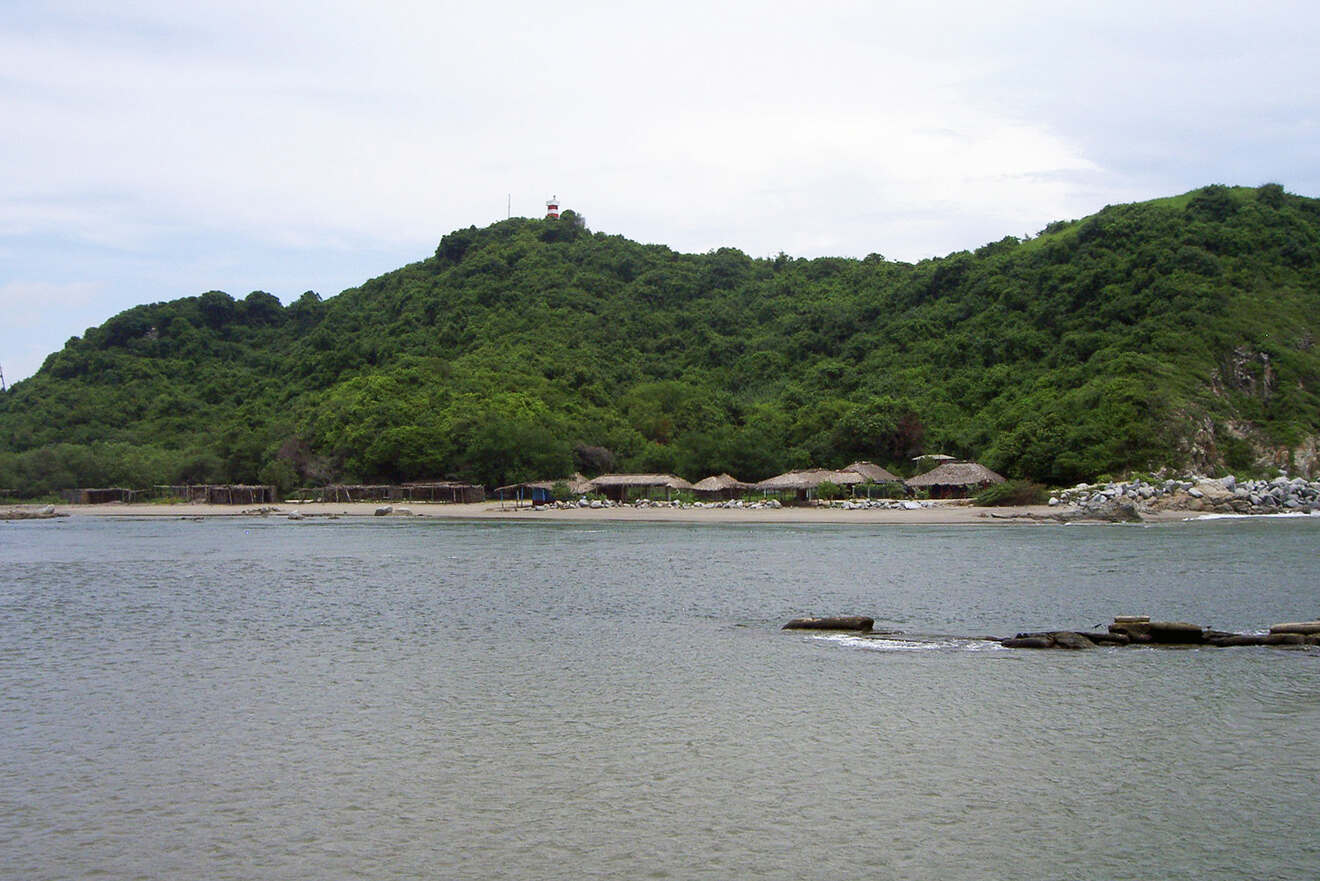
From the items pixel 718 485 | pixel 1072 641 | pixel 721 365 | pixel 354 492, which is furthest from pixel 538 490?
pixel 1072 641

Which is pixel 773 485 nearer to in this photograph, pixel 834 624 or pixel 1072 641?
pixel 834 624

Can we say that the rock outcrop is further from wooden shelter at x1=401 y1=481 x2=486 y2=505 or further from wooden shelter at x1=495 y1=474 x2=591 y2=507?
wooden shelter at x1=401 y1=481 x2=486 y2=505

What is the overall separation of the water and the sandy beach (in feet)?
58.4

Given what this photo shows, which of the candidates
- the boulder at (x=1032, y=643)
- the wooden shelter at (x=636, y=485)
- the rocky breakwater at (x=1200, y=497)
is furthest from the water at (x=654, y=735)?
the wooden shelter at (x=636, y=485)

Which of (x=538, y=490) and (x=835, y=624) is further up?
(x=538, y=490)

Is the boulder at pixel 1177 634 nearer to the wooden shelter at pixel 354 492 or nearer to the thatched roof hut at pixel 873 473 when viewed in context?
the thatched roof hut at pixel 873 473

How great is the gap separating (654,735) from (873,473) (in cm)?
3868

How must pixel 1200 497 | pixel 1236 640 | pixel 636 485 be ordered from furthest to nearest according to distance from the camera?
pixel 636 485
pixel 1200 497
pixel 1236 640

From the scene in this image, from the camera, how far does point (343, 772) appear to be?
9.19 metres

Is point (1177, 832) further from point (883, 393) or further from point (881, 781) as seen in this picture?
point (883, 393)

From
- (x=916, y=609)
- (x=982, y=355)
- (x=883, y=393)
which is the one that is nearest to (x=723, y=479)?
(x=883, y=393)

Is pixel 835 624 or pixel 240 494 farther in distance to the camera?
pixel 240 494

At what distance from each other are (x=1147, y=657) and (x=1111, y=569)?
10164mm

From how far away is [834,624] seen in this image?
52.4 ft
